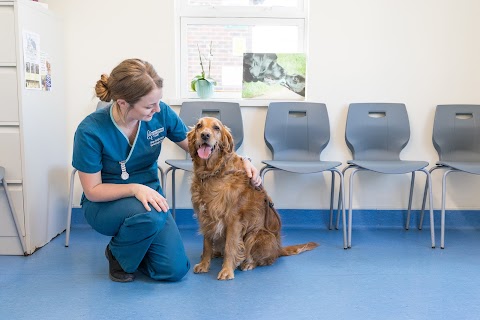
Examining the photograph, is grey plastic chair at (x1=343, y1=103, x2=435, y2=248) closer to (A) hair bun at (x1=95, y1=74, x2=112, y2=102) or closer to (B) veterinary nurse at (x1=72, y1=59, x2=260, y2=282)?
(B) veterinary nurse at (x1=72, y1=59, x2=260, y2=282)

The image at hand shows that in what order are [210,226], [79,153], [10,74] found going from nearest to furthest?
1. [79,153]
2. [210,226]
3. [10,74]

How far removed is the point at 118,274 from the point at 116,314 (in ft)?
1.31

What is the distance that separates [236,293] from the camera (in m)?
2.22

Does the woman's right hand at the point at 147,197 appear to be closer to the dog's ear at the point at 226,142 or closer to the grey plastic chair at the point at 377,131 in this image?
the dog's ear at the point at 226,142

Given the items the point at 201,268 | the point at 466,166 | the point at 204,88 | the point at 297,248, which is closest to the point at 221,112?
the point at 204,88

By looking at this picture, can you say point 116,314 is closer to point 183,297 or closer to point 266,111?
point 183,297

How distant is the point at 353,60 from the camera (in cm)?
357

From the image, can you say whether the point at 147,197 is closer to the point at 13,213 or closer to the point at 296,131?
the point at 13,213

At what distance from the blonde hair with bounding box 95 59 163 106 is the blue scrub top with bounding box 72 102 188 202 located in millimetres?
196

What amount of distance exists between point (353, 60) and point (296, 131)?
759 millimetres

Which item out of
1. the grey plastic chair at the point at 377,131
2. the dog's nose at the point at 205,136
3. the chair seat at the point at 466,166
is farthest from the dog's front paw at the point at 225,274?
the chair seat at the point at 466,166

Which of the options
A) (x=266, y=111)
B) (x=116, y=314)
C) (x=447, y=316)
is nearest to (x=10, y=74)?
(x=116, y=314)

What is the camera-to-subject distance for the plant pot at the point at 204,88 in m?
3.59

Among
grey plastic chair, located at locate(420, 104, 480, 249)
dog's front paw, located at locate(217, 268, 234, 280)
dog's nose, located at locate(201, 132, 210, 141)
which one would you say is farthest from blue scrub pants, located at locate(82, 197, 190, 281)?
grey plastic chair, located at locate(420, 104, 480, 249)
